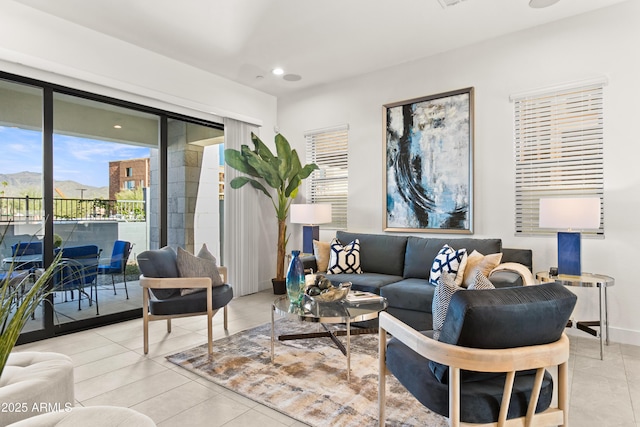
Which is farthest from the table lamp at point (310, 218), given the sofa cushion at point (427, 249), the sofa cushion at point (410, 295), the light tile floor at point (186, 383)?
the light tile floor at point (186, 383)

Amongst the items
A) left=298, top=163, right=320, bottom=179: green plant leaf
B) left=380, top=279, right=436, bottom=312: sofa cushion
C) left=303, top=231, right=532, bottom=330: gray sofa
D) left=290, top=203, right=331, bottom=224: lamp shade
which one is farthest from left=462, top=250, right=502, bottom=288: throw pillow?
left=298, top=163, right=320, bottom=179: green plant leaf

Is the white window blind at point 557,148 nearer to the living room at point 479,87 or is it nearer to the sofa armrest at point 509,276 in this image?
the living room at point 479,87

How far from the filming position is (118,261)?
4000mm

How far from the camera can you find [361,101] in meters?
4.86

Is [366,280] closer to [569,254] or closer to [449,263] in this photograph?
[449,263]

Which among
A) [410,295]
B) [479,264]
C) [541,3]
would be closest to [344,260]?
[410,295]

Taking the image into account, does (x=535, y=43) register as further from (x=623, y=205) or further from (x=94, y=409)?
(x=94, y=409)

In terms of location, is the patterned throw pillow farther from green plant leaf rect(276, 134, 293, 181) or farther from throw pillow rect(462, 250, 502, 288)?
green plant leaf rect(276, 134, 293, 181)

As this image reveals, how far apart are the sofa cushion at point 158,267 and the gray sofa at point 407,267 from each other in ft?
5.33

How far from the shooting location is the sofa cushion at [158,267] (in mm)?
3051

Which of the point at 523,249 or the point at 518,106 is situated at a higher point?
the point at 518,106

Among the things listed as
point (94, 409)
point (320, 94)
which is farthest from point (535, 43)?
point (94, 409)

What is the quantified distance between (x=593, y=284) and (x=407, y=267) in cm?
164

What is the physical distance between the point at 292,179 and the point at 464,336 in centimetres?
395
